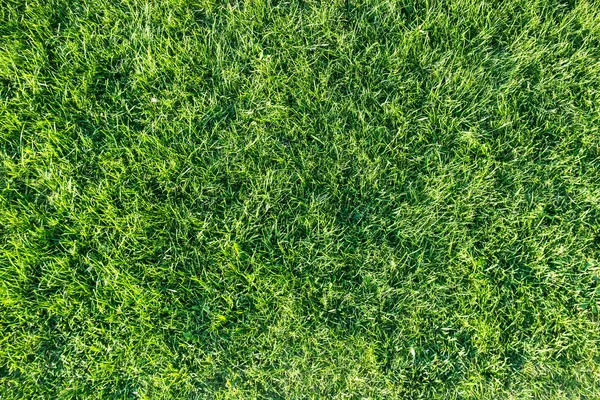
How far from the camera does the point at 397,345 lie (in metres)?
2.11

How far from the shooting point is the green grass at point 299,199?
2064 mm

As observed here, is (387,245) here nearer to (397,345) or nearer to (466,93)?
(397,345)

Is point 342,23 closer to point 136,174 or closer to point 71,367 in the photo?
point 136,174

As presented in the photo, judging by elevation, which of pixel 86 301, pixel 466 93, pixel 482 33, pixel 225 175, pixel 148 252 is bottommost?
pixel 86 301

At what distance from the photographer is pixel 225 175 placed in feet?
7.29

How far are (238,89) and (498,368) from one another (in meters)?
2.07

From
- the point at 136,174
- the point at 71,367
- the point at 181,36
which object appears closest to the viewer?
the point at 71,367

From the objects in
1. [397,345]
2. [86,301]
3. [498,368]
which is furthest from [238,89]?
[498,368]

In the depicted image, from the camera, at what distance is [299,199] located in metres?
2.22

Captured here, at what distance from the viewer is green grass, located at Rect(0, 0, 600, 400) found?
2.06 metres

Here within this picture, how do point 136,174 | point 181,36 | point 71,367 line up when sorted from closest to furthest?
point 71,367
point 136,174
point 181,36

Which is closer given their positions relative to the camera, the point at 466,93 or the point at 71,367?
the point at 71,367

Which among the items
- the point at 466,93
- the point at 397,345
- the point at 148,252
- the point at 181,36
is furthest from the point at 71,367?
the point at 466,93

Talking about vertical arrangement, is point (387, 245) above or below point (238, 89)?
below
